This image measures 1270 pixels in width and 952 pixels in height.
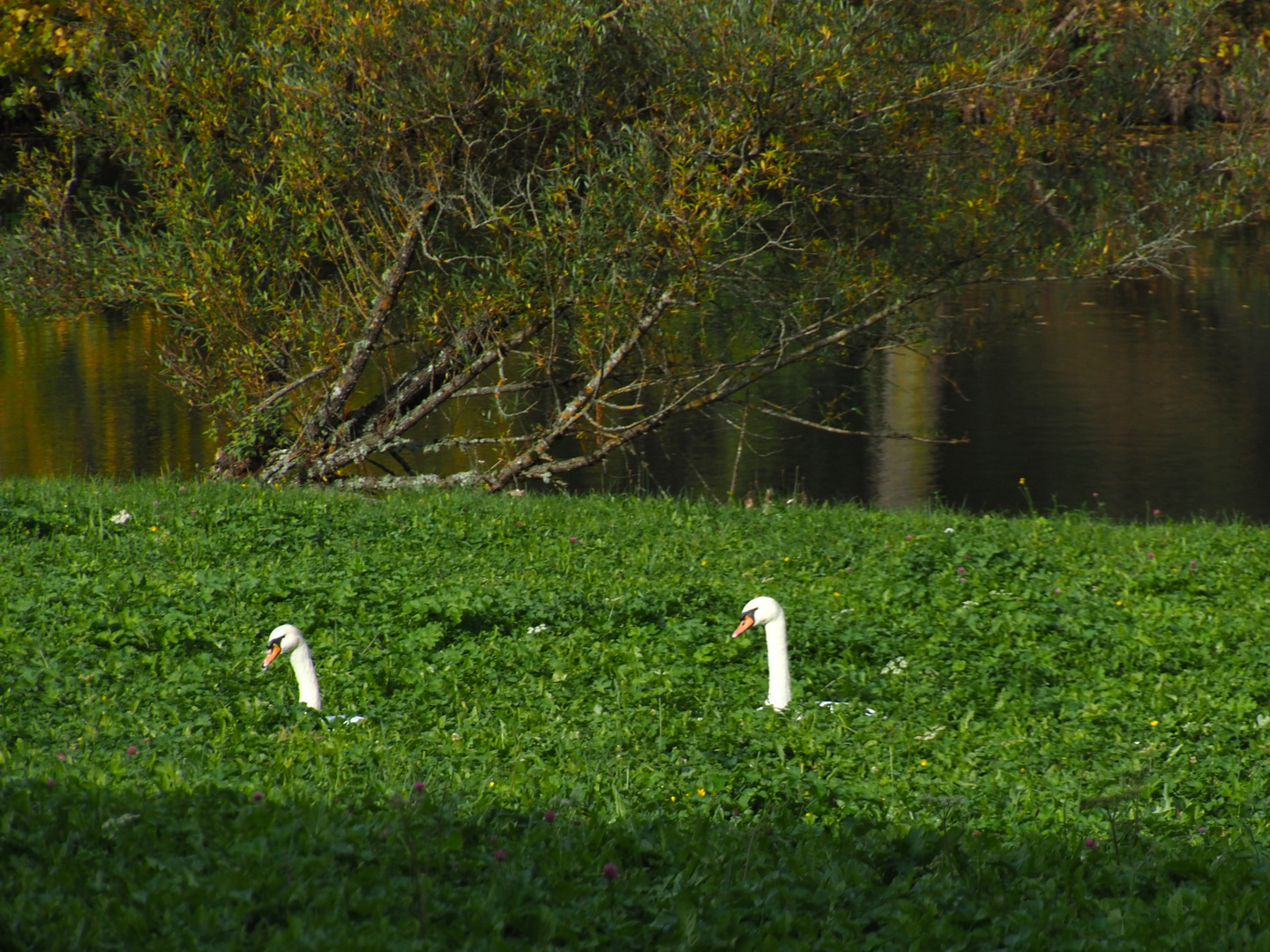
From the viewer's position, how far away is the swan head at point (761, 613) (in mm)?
6676

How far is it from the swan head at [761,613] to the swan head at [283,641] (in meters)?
2.09

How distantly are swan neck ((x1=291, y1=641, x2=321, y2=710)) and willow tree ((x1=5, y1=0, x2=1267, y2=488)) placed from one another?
661 cm

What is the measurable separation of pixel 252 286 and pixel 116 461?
736 cm

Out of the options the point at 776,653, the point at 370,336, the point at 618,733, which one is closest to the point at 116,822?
the point at 618,733

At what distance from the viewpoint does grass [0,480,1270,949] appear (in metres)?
3.94

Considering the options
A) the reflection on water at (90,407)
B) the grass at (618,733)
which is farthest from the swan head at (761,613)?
the reflection on water at (90,407)

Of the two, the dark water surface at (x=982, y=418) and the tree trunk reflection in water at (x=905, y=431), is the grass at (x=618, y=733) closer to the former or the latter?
the dark water surface at (x=982, y=418)

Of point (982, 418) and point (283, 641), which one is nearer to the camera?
point (283, 641)

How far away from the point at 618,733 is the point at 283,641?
168 centimetres

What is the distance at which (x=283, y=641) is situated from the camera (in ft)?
21.4

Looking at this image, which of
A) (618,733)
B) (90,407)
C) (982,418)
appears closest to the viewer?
(618,733)

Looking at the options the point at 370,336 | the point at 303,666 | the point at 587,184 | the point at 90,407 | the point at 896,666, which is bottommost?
the point at 896,666

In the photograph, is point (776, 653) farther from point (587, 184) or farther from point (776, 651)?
point (587, 184)

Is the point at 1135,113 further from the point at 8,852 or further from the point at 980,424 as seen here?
the point at 8,852
